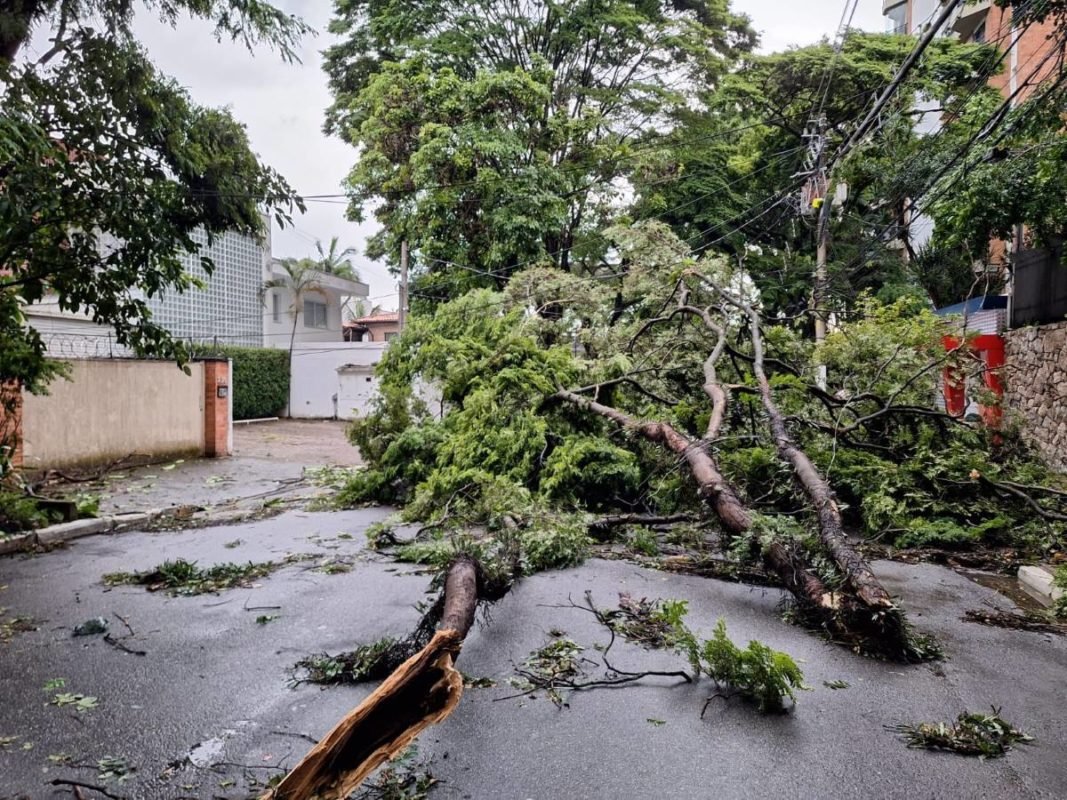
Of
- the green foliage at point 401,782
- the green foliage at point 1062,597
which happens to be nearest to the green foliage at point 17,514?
the green foliage at point 401,782

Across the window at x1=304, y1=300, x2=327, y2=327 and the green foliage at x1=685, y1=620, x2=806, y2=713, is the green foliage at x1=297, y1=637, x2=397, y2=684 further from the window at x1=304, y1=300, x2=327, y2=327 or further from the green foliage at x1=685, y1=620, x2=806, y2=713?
the window at x1=304, y1=300, x2=327, y2=327

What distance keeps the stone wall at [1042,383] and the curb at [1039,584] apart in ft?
17.2

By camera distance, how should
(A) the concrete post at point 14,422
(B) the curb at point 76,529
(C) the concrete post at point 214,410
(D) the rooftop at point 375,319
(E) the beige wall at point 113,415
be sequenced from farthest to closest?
(D) the rooftop at point 375,319
(C) the concrete post at point 214,410
(E) the beige wall at point 113,415
(A) the concrete post at point 14,422
(B) the curb at point 76,529

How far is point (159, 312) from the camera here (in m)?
24.5

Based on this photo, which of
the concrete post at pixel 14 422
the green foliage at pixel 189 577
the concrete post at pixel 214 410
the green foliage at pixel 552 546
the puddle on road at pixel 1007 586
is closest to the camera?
the puddle on road at pixel 1007 586

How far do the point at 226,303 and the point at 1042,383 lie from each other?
26.0 metres

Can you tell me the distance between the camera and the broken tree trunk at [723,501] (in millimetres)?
4703

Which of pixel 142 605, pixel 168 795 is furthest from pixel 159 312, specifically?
pixel 168 795

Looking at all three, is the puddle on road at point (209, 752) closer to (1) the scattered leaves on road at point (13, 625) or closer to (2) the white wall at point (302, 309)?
(1) the scattered leaves on road at point (13, 625)

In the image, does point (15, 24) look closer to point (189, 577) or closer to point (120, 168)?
point (120, 168)

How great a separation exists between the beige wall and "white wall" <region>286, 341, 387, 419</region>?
41.6ft

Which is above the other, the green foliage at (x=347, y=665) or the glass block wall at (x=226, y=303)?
the glass block wall at (x=226, y=303)

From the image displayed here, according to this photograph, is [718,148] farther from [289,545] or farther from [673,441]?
[289,545]

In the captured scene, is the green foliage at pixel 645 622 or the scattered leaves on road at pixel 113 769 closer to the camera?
the scattered leaves on road at pixel 113 769
